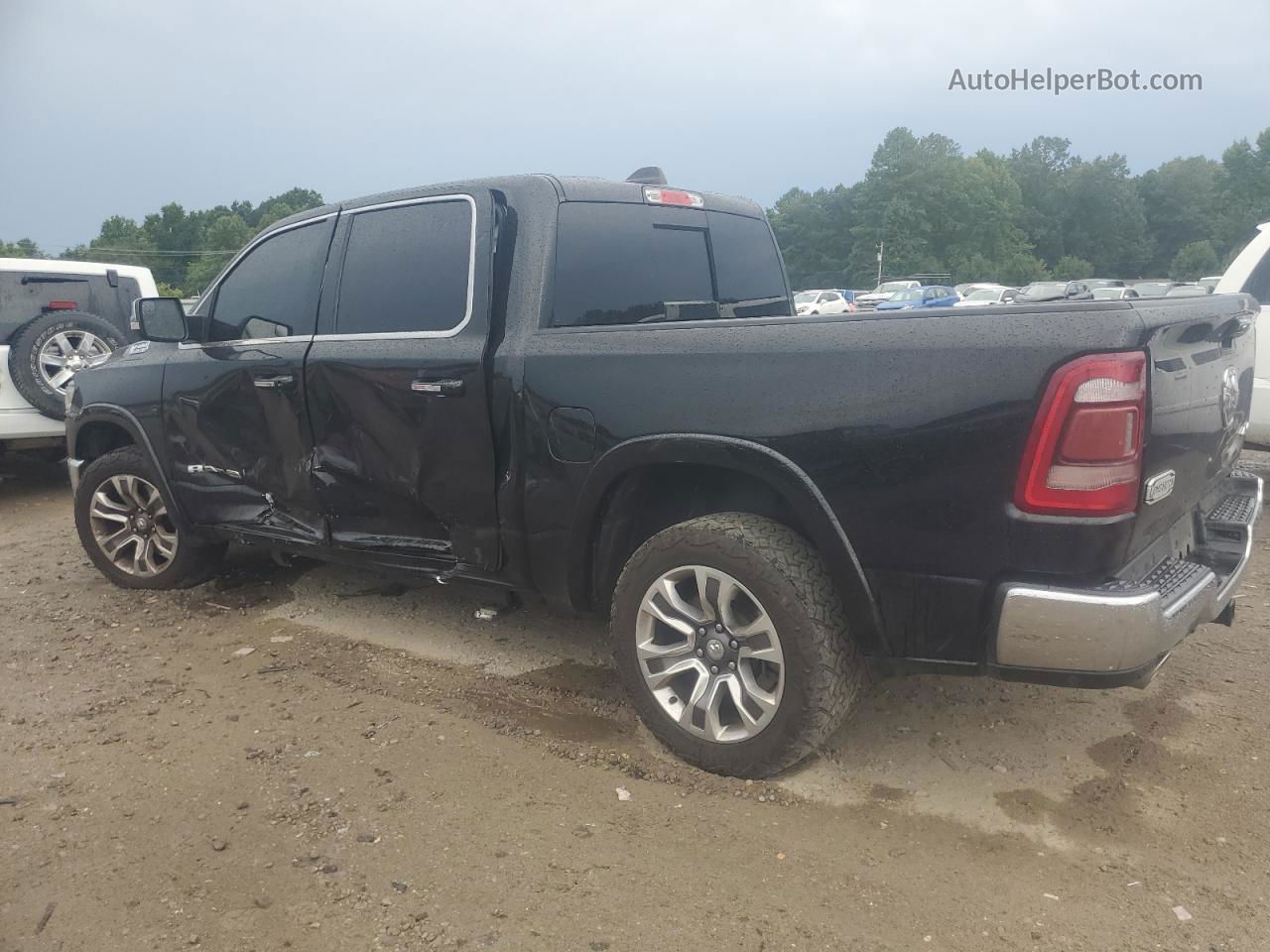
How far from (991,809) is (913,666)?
22.1 inches

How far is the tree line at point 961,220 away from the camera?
8619 cm

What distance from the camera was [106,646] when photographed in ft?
14.8

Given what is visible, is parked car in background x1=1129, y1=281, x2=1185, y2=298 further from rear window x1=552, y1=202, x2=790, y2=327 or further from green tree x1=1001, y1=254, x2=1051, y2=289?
green tree x1=1001, y1=254, x2=1051, y2=289

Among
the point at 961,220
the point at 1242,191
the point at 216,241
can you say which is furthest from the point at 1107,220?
the point at 216,241

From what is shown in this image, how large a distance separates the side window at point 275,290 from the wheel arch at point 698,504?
1695 millimetres

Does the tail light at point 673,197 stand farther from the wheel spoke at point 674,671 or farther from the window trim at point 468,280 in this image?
the wheel spoke at point 674,671

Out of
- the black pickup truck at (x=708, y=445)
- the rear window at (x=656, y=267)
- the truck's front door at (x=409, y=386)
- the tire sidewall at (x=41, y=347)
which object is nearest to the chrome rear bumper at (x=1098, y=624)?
the black pickup truck at (x=708, y=445)

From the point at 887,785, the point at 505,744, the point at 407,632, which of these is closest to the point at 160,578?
the point at 407,632

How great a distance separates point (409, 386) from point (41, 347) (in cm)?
478

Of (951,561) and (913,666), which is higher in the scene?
(951,561)

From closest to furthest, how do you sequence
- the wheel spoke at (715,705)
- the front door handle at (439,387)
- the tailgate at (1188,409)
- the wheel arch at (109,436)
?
the tailgate at (1188,409), the wheel spoke at (715,705), the front door handle at (439,387), the wheel arch at (109,436)

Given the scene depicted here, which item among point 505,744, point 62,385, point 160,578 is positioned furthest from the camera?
point 62,385

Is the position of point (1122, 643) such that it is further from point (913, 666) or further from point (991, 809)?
point (991, 809)

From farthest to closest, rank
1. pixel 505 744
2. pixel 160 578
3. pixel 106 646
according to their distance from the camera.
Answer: pixel 160 578, pixel 106 646, pixel 505 744
